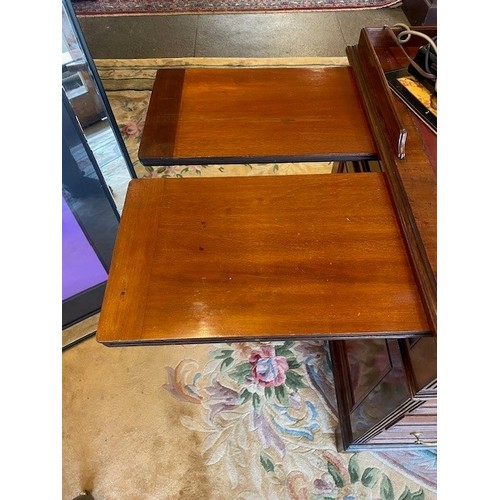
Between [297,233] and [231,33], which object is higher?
[297,233]

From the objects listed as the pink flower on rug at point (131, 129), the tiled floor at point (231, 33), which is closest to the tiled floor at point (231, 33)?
the tiled floor at point (231, 33)

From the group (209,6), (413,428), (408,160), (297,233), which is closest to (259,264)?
(297,233)

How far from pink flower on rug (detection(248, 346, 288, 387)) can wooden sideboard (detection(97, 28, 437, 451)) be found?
0.26 m

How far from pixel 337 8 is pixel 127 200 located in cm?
225

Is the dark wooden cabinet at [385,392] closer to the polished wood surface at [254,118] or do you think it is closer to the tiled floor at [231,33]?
the polished wood surface at [254,118]

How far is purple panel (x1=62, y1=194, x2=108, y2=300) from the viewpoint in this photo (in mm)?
908

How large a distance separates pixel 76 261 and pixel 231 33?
1700 millimetres

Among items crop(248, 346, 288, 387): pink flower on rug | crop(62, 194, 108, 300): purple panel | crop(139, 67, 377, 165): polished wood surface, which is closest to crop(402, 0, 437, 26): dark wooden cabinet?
crop(139, 67, 377, 165): polished wood surface

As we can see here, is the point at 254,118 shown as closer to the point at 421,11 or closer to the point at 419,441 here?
the point at 419,441

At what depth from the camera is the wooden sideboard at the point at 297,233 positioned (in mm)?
515

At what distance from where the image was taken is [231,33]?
2.16 meters

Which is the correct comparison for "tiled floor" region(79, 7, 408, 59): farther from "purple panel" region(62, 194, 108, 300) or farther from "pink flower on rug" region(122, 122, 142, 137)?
"purple panel" region(62, 194, 108, 300)
